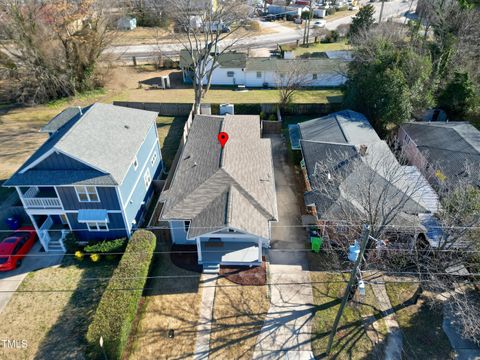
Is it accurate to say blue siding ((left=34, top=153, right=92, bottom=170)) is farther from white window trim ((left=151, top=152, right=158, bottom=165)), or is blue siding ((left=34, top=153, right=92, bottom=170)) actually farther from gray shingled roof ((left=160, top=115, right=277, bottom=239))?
white window trim ((left=151, top=152, right=158, bottom=165))

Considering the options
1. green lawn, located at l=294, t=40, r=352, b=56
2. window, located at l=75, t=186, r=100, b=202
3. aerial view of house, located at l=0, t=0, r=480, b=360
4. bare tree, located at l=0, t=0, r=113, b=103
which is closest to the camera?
aerial view of house, located at l=0, t=0, r=480, b=360

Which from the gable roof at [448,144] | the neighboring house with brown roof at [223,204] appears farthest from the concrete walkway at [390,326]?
the gable roof at [448,144]

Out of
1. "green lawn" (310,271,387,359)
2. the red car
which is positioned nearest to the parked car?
"green lawn" (310,271,387,359)

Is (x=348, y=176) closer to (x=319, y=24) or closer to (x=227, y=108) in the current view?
(x=227, y=108)

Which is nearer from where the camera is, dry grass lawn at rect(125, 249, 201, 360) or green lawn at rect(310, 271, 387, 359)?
green lawn at rect(310, 271, 387, 359)

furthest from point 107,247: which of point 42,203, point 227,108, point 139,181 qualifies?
point 227,108

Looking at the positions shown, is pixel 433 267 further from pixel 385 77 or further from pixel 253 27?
pixel 253 27
